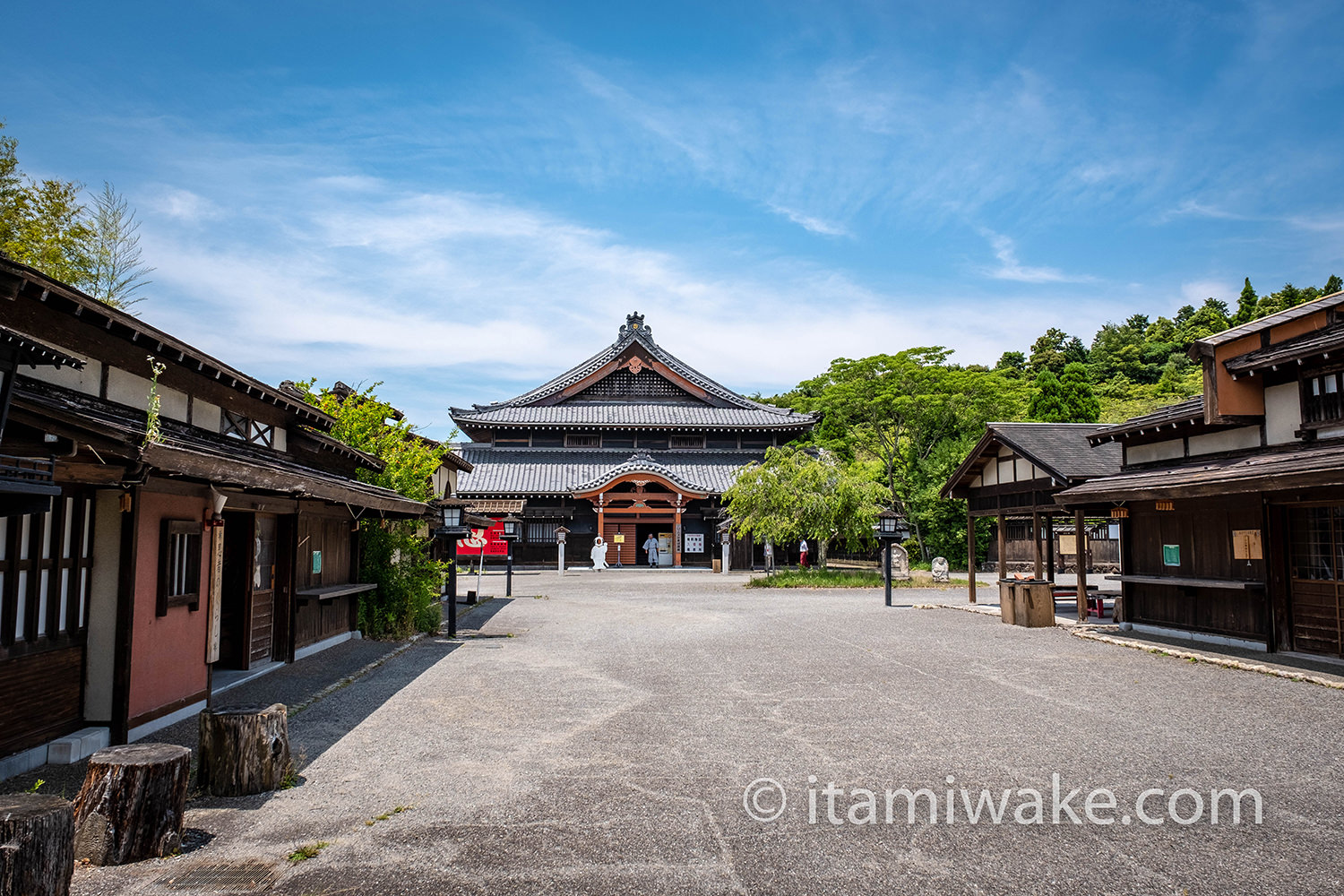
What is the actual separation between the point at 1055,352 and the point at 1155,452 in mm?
49426

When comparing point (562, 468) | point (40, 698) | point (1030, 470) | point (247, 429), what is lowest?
point (40, 698)

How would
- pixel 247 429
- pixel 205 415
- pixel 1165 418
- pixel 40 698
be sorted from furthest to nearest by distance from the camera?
pixel 1165 418 < pixel 247 429 < pixel 205 415 < pixel 40 698

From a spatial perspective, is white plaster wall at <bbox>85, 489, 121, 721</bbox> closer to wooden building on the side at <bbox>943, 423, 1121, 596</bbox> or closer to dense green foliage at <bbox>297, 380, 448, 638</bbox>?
dense green foliage at <bbox>297, 380, 448, 638</bbox>

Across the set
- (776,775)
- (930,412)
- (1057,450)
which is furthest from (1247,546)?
(930,412)

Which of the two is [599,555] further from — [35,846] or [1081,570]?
[35,846]

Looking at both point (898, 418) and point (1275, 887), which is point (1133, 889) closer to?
point (1275, 887)

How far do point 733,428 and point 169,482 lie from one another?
1393 inches

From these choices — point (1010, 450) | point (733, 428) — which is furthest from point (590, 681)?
point (733, 428)

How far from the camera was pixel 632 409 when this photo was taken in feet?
140

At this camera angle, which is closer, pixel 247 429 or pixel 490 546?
pixel 247 429

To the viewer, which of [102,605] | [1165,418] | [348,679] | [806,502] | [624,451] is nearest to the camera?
[102,605]

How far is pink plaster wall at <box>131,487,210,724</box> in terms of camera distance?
6.88 metres

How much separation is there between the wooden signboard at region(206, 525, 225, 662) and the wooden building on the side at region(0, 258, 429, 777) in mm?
20

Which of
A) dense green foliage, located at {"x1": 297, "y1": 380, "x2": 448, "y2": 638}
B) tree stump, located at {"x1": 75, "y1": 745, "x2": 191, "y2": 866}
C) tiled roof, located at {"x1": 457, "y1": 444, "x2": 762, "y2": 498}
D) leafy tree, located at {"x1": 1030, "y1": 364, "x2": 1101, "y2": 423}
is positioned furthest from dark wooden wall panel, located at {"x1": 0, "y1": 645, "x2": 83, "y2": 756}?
leafy tree, located at {"x1": 1030, "y1": 364, "x2": 1101, "y2": 423}
